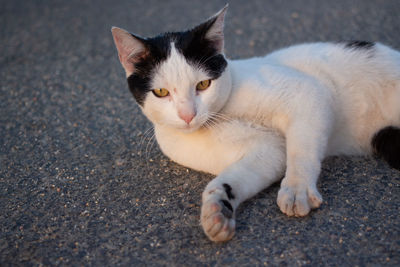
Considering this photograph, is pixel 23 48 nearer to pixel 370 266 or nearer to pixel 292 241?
pixel 292 241

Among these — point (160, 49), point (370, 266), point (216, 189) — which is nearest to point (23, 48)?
point (160, 49)

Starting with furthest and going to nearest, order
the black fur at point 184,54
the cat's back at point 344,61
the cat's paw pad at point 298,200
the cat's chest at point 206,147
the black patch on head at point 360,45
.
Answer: the black patch on head at point 360,45
the cat's back at point 344,61
the cat's chest at point 206,147
the black fur at point 184,54
the cat's paw pad at point 298,200

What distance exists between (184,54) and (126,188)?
93cm

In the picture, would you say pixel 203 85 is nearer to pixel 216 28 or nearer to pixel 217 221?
pixel 216 28

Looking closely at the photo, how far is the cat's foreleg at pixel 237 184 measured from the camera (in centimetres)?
191

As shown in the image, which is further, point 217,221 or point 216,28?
point 216,28

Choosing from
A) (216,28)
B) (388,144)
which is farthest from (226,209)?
(388,144)

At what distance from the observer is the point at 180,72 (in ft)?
6.82

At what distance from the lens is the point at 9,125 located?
3.49m

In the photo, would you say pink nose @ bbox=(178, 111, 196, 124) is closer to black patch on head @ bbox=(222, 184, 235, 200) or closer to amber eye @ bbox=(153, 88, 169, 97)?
amber eye @ bbox=(153, 88, 169, 97)

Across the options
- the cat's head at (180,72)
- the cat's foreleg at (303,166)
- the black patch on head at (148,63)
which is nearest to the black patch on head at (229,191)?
the cat's foreleg at (303,166)

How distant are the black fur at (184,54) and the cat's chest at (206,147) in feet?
1.07

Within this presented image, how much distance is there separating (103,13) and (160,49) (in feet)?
14.2

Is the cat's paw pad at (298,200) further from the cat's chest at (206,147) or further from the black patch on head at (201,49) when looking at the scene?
the black patch on head at (201,49)
